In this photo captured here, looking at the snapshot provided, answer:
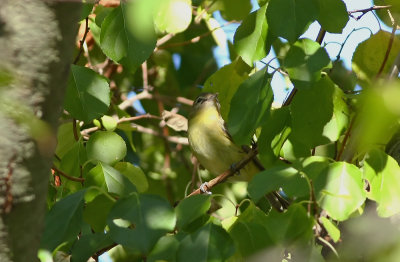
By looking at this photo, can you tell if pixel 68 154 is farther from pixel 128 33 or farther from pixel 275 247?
pixel 275 247

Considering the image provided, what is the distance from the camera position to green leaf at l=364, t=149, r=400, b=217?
2.35 meters

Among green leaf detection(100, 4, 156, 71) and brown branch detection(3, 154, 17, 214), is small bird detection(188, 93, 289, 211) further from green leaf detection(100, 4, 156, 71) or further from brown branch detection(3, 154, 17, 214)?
brown branch detection(3, 154, 17, 214)

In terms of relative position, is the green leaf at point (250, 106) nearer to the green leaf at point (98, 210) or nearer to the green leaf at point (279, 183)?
the green leaf at point (279, 183)

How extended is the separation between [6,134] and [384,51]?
1.82 metres

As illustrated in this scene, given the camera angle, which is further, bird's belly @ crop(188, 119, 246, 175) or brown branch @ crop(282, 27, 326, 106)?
bird's belly @ crop(188, 119, 246, 175)

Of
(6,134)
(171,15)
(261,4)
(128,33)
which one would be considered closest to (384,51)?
(261,4)

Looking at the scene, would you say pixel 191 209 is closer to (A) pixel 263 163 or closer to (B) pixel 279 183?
(B) pixel 279 183

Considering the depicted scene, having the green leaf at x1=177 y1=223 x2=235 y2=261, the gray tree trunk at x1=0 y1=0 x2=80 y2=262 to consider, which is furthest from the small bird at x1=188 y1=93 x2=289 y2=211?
the gray tree trunk at x1=0 y1=0 x2=80 y2=262

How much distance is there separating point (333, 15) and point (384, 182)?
0.64m

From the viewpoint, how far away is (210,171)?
A: 189 inches

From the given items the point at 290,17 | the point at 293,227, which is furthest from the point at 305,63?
the point at 293,227

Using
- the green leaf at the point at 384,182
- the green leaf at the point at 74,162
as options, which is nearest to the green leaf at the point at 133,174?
the green leaf at the point at 74,162

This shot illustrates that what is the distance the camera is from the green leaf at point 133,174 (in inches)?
121

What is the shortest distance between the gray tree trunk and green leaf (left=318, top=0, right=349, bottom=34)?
47.6 inches
